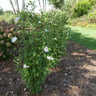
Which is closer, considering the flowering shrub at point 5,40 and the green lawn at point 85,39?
the flowering shrub at point 5,40

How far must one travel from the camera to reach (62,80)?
8.07 feet

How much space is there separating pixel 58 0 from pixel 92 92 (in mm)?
21811

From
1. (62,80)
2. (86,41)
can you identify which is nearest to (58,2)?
(86,41)

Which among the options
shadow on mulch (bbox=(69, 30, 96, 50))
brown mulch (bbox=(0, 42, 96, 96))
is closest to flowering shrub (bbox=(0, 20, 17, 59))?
brown mulch (bbox=(0, 42, 96, 96))

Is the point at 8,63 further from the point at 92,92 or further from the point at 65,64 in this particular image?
the point at 92,92

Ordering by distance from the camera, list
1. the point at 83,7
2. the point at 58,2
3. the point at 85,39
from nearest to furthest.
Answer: the point at 85,39
the point at 83,7
the point at 58,2

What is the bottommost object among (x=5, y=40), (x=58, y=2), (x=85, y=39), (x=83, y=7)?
(x=85, y=39)

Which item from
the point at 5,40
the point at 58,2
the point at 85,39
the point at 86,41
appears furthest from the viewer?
the point at 58,2

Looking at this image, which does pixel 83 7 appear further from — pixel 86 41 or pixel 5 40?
pixel 5 40

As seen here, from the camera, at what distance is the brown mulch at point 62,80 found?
2.10 m

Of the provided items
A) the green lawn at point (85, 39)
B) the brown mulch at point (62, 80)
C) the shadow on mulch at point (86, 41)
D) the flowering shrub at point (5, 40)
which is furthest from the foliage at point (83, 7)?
the flowering shrub at point (5, 40)

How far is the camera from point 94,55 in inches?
156

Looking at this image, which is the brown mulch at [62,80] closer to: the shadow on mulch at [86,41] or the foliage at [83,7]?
the shadow on mulch at [86,41]

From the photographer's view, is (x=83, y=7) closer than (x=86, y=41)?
No
